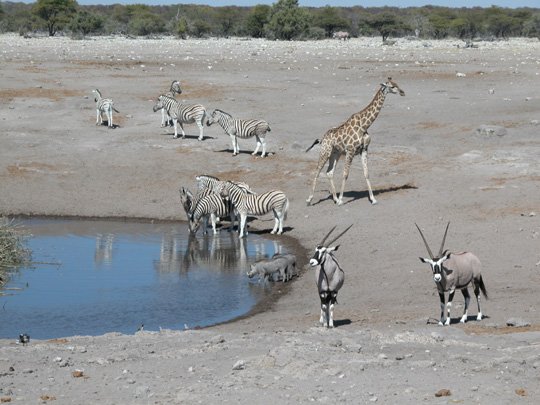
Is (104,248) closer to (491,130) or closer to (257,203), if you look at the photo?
(257,203)

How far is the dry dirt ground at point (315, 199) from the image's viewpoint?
11141 millimetres

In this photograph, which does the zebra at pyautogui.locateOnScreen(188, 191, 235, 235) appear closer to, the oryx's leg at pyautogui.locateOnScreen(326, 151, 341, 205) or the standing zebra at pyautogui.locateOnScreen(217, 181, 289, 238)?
the standing zebra at pyautogui.locateOnScreen(217, 181, 289, 238)

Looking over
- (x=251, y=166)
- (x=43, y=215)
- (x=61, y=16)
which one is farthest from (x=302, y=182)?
(x=61, y=16)

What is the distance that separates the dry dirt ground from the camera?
439 inches

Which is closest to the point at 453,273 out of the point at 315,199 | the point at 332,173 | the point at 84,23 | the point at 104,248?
the point at 104,248

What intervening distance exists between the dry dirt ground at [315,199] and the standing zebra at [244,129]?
438mm

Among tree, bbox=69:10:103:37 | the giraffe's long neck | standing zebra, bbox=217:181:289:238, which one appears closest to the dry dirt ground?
standing zebra, bbox=217:181:289:238

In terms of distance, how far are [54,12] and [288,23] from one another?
18.2 m

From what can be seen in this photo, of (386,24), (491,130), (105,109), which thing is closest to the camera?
(491,130)

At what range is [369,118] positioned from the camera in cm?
2339

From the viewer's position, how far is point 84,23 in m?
74.7

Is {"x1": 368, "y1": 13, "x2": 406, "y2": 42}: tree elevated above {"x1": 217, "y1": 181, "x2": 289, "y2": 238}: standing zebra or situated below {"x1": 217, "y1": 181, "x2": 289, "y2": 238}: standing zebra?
above

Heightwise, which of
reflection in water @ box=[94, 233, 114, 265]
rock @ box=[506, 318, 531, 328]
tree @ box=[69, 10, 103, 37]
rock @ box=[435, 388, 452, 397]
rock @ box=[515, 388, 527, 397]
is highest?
tree @ box=[69, 10, 103, 37]

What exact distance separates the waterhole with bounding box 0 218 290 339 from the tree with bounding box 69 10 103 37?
173 ft
